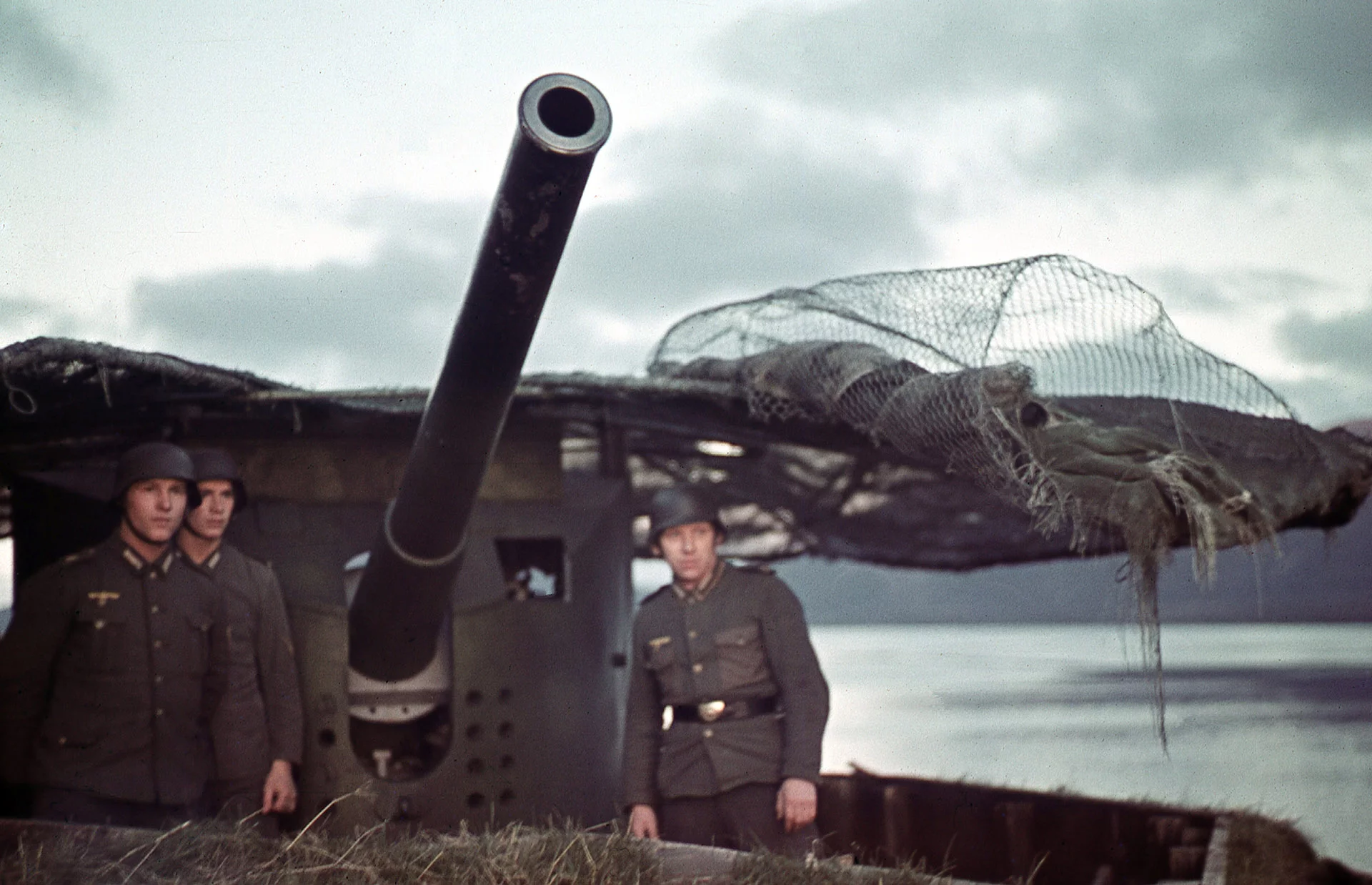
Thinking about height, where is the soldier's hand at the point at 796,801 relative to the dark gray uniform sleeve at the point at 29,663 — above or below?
below

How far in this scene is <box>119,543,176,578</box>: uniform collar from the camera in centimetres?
506

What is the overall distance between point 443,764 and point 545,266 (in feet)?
10.3

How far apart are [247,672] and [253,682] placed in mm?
49

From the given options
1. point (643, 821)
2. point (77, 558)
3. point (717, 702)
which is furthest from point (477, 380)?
point (77, 558)

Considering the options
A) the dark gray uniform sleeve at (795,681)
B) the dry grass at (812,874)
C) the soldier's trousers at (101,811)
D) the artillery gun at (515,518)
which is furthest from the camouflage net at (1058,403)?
the soldier's trousers at (101,811)

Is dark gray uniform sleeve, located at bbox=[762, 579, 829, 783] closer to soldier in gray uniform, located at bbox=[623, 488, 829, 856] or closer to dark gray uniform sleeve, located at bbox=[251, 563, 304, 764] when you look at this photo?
soldier in gray uniform, located at bbox=[623, 488, 829, 856]

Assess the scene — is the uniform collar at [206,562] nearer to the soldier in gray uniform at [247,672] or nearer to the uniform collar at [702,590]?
the soldier in gray uniform at [247,672]

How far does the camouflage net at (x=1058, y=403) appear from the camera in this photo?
4.94 m

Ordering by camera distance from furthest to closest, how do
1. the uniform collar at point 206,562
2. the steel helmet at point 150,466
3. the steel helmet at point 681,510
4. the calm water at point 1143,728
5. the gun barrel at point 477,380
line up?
the calm water at point 1143,728
the uniform collar at point 206,562
the steel helmet at point 681,510
the steel helmet at point 150,466
the gun barrel at point 477,380

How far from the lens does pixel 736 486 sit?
9.05 meters

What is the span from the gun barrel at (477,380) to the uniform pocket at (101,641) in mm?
963

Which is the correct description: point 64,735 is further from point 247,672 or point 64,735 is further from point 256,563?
point 256,563

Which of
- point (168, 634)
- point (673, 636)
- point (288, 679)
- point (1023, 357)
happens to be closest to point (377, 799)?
point (288, 679)

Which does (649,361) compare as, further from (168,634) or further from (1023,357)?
(168,634)
